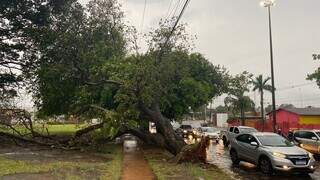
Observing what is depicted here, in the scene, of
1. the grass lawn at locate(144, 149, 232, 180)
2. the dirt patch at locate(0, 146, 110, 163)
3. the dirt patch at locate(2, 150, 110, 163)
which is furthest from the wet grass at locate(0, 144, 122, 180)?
Answer: the grass lawn at locate(144, 149, 232, 180)

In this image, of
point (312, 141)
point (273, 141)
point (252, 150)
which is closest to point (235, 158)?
point (252, 150)

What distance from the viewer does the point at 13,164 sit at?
19625 mm

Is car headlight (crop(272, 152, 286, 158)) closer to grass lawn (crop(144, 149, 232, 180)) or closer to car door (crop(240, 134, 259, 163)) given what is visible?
car door (crop(240, 134, 259, 163))

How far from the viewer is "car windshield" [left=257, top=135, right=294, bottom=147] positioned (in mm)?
20125

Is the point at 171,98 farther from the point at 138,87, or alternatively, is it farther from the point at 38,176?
the point at 38,176

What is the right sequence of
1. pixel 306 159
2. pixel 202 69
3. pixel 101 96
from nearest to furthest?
pixel 306 159 < pixel 101 96 < pixel 202 69

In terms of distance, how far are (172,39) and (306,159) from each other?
11771 millimetres

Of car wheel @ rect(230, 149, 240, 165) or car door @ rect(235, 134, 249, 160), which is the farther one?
car wheel @ rect(230, 149, 240, 165)

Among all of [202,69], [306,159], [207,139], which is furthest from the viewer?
[202,69]

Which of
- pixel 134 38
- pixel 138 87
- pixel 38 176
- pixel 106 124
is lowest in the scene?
pixel 38 176

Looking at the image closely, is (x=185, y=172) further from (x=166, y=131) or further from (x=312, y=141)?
(x=312, y=141)

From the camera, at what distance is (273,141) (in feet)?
67.2

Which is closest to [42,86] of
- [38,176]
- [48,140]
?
[48,140]

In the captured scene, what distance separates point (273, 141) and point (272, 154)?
171 centimetres
